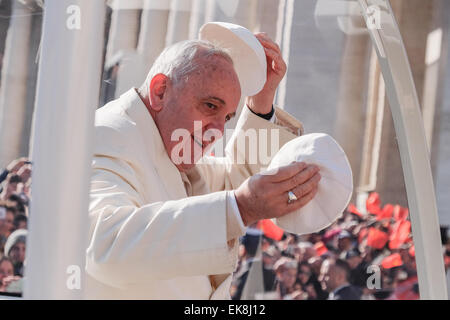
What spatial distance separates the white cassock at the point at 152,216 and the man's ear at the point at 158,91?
38 millimetres

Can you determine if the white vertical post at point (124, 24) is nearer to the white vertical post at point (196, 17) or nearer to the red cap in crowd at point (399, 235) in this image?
the white vertical post at point (196, 17)

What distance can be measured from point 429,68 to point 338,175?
13.3 metres

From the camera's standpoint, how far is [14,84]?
1813mm

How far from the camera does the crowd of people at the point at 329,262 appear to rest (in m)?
5.10

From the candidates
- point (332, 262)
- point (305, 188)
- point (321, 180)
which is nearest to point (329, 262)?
point (332, 262)

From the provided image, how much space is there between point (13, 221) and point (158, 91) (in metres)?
0.55

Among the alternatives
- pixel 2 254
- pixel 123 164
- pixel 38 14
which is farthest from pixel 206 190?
pixel 38 14

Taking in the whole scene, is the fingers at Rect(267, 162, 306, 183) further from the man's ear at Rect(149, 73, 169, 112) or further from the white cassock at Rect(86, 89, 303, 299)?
the man's ear at Rect(149, 73, 169, 112)

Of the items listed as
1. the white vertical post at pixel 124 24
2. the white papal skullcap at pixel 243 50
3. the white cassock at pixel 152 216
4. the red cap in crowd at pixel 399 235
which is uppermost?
the white vertical post at pixel 124 24

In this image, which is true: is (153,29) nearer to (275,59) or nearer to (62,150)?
(275,59)

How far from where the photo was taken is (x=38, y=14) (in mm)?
1772

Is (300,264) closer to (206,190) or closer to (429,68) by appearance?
(206,190)

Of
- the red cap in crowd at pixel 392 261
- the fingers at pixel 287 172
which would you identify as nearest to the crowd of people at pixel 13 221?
the fingers at pixel 287 172

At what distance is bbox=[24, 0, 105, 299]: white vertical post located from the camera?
1.09 m
